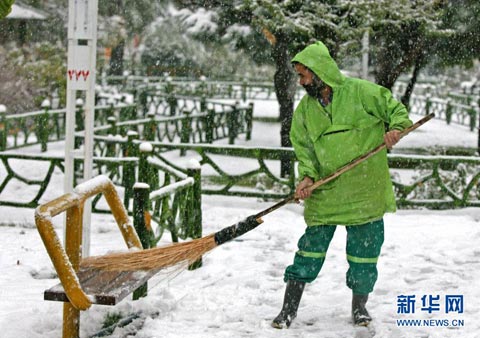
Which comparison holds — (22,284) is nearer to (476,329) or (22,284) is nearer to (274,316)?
(274,316)

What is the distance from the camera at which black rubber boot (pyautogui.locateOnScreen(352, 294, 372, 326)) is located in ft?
17.3

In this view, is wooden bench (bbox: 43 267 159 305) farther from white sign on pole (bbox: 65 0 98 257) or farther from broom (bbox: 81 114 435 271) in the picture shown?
white sign on pole (bbox: 65 0 98 257)

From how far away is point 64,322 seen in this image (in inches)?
188

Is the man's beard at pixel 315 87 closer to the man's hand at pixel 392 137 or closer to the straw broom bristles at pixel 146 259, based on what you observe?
the man's hand at pixel 392 137

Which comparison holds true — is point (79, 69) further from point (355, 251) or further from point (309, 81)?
point (355, 251)

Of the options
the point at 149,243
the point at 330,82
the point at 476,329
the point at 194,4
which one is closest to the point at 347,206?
the point at 330,82

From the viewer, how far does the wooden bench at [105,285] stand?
14.6 feet

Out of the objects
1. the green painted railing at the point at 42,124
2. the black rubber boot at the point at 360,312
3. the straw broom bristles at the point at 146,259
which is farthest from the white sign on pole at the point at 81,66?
the green painted railing at the point at 42,124

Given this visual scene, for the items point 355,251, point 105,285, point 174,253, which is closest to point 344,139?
point 355,251

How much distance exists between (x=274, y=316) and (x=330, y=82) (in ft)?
5.60

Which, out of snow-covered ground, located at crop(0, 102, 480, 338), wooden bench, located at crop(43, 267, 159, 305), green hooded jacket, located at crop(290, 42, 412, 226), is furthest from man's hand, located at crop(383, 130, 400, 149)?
wooden bench, located at crop(43, 267, 159, 305)

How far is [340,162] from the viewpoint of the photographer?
5133 mm

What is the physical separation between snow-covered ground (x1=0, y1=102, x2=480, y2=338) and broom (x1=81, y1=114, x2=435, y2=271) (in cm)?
20

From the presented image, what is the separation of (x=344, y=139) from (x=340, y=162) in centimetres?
15
